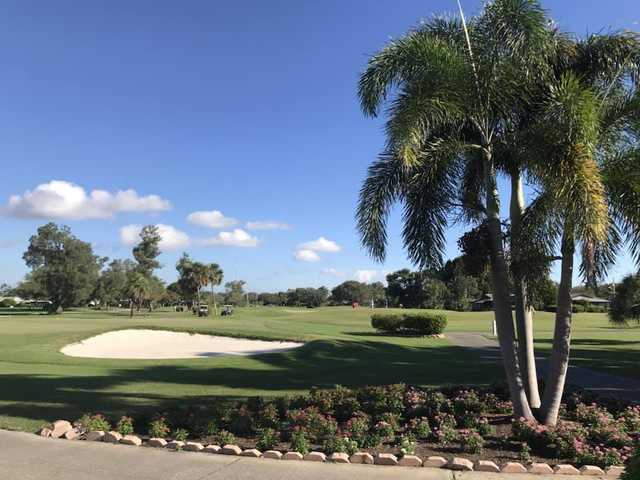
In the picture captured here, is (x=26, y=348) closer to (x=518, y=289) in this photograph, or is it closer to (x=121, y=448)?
(x=121, y=448)

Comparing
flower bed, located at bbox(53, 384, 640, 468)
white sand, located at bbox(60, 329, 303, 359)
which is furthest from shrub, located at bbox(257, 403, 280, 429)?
white sand, located at bbox(60, 329, 303, 359)

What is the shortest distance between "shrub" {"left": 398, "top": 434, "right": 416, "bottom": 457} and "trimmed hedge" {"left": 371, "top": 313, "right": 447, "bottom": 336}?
25.2 metres

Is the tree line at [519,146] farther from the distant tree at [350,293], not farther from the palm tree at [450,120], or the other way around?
the distant tree at [350,293]

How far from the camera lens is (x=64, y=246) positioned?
92.9 m

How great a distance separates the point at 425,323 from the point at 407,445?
25.9m

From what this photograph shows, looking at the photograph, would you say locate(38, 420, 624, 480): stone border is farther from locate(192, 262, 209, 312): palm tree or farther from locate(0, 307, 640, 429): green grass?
locate(192, 262, 209, 312): palm tree

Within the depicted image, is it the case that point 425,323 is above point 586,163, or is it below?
below

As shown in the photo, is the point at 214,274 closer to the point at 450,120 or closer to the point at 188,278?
the point at 188,278

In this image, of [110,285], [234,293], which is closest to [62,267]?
[110,285]

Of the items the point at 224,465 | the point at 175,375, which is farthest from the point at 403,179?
the point at 175,375

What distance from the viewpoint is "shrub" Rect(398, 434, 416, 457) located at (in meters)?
6.39

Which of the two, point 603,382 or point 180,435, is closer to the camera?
point 180,435

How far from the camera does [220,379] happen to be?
13.5 m

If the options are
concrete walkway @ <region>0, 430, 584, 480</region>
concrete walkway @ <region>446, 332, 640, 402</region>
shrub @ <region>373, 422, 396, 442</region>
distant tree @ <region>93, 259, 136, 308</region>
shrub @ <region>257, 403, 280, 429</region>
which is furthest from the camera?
distant tree @ <region>93, 259, 136, 308</region>
